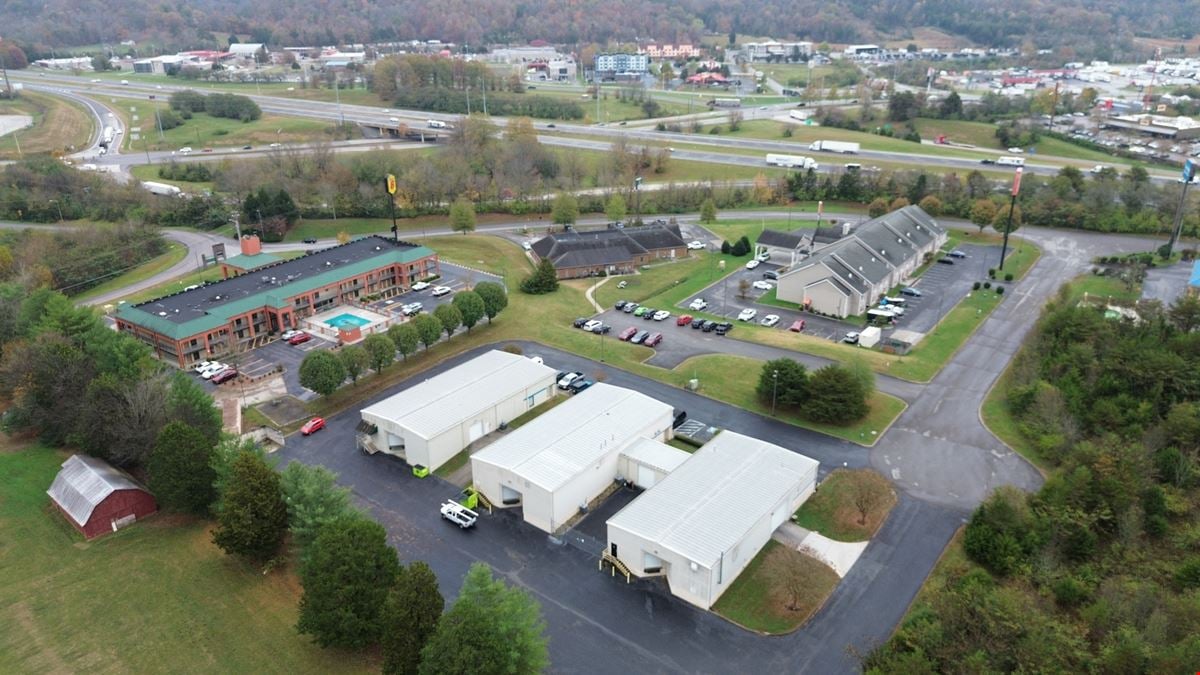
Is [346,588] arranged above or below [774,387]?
below

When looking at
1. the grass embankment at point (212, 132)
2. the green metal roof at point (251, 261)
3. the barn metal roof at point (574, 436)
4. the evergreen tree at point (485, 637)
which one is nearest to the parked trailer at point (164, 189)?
the grass embankment at point (212, 132)

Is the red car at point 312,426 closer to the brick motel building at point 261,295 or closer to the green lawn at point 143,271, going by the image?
the brick motel building at point 261,295

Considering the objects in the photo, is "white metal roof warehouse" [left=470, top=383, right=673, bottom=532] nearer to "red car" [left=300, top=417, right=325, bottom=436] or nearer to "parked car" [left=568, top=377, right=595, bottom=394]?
"parked car" [left=568, top=377, right=595, bottom=394]

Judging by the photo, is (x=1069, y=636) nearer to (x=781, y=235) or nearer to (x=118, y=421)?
(x=118, y=421)

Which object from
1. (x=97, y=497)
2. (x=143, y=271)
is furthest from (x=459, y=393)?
(x=143, y=271)

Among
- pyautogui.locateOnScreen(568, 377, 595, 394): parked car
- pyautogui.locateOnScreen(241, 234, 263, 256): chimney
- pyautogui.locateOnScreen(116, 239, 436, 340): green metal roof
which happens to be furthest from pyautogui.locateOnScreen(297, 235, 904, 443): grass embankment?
pyautogui.locateOnScreen(241, 234, 263, 256): chimney

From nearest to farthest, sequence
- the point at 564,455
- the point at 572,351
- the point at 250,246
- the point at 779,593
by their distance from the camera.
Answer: the point at 779,593, the point at 564,455, the point at 572,351, the point at 250,246

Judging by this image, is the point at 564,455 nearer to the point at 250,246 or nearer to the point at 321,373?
the point at 321,373
